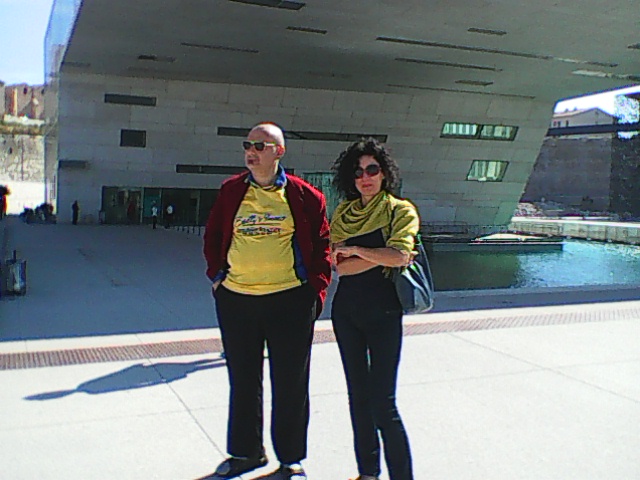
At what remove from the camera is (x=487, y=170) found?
128 ft

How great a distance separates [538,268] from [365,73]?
1200 cm

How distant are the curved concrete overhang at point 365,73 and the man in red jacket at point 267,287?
1553cm

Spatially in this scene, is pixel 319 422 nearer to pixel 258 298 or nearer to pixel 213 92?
pixel 258 298

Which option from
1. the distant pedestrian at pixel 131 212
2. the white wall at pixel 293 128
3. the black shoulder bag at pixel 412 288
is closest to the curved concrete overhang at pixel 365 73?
the white wall at pixel 293 128

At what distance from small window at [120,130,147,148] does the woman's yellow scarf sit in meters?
29.2

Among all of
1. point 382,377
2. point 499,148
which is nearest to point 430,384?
point 382,377

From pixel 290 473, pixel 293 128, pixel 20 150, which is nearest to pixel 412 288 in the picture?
pixel 290 473

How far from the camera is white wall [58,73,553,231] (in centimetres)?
3081

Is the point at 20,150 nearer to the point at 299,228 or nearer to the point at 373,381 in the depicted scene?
the point at 299,228

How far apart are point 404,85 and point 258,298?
30172 millimetres

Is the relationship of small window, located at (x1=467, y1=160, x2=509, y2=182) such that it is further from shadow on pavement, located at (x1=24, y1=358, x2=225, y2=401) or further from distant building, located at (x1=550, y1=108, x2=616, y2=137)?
distant building, located at (x1=550, y1=108, x2=616, y2=137)

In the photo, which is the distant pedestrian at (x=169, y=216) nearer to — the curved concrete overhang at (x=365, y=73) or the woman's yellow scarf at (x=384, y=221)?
the curved concrete overhang at (x=365, y=73)

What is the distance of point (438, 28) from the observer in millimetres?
21453

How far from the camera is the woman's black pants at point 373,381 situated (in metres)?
3.68
